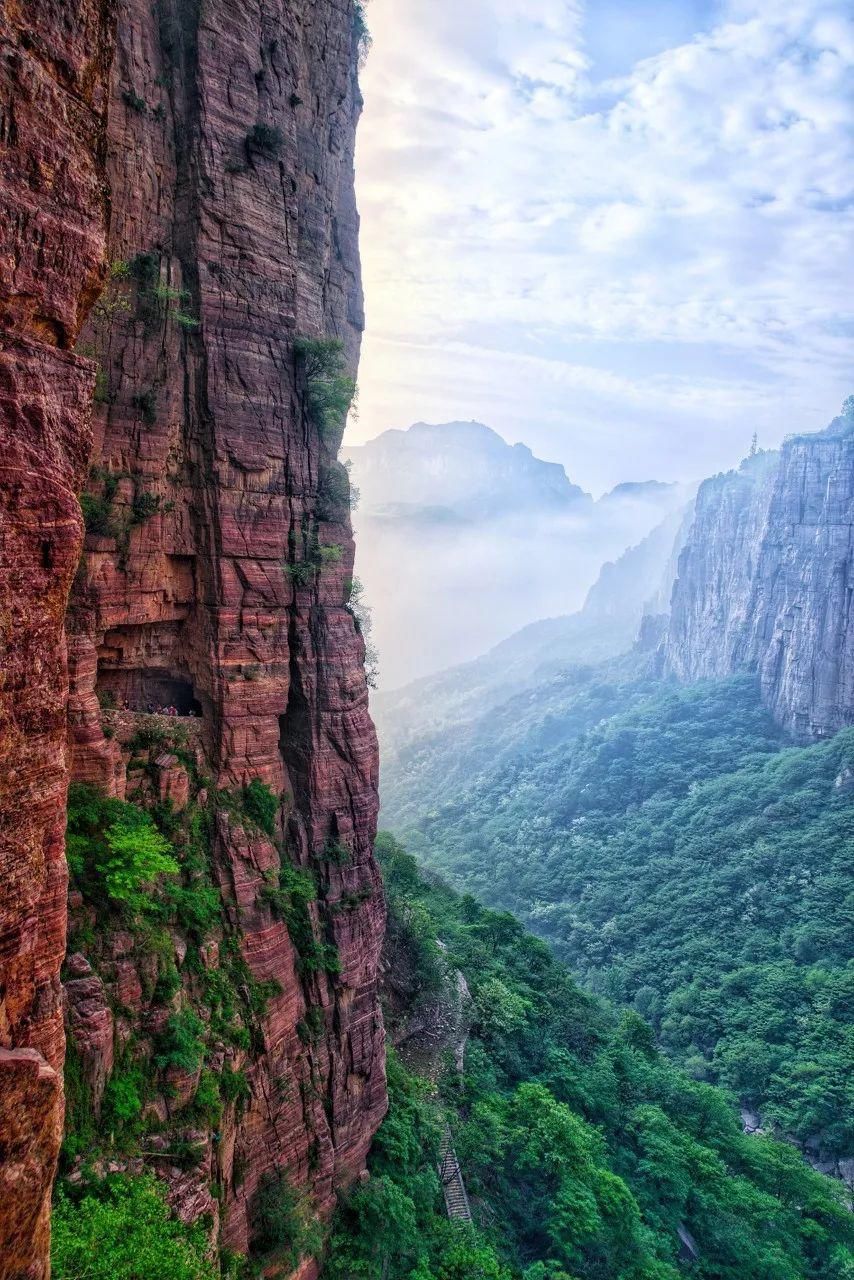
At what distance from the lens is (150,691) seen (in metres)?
18.0

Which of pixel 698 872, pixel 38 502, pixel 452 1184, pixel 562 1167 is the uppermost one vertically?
pixel 38 502

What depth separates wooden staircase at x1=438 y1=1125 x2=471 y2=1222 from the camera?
23.1m

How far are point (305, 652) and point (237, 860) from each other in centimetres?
594

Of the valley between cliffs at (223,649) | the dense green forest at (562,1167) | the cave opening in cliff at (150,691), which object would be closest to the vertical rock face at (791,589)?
the dense green forest at (562,1167)

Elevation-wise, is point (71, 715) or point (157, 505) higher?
point (157, 505)

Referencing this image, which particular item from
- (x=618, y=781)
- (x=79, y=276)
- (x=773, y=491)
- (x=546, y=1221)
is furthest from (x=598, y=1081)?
(x=773, y=491)

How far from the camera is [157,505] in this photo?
17016mm

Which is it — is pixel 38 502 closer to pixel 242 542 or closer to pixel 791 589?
pixel 242 542

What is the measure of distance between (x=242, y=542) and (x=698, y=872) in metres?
58.0

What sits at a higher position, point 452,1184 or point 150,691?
point 150,691

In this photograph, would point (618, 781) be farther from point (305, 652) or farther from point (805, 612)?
point (305, 652)

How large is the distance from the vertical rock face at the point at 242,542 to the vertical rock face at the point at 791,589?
240ft

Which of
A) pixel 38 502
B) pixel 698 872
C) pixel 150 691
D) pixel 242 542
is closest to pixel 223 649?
pixel 150 691

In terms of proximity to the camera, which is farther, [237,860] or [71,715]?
[237,860]
